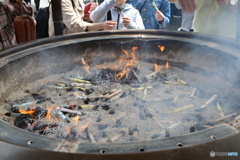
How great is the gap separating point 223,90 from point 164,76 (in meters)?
0.76

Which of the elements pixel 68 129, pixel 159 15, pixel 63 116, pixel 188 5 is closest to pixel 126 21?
pixel 159 15

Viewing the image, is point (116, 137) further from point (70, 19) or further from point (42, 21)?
point (42, 21)

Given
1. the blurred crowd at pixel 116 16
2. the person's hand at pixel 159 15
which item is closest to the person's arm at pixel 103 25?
the blurred crowd at pixel 116 16

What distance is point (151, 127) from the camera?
5.61ft

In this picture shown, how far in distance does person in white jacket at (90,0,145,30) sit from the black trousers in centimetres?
88

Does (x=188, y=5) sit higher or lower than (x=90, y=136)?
higher

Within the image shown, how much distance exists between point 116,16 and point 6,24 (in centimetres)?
201

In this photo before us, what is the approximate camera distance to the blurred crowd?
2945 mm

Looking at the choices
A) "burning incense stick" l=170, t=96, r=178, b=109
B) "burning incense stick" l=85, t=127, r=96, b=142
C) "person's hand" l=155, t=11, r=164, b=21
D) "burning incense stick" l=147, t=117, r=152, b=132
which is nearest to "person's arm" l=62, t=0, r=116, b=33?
"person's hand" l=155, t=11, r=164, b=21

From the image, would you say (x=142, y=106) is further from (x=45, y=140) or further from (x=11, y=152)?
(x=11, y=152)

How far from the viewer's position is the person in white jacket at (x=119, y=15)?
12.5 feet

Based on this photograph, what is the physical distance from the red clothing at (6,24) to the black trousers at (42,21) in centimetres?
91

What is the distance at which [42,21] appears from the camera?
387 centimetres

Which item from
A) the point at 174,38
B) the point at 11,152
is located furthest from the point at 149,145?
the point at 174,38
